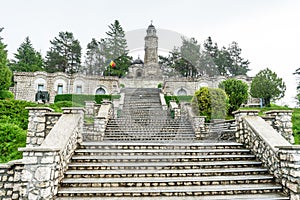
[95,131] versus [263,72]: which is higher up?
[263,72]

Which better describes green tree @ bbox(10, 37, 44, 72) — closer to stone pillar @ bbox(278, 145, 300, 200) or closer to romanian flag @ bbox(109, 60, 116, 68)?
romanian flag @ bbox(109, 60, 116, 68)

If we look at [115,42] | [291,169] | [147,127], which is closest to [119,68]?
[115,42]

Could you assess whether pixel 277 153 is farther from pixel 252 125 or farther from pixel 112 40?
pixel 112 40

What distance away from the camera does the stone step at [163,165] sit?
4.34 metres

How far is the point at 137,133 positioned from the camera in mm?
8070

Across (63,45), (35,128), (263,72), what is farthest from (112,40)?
(35,128)

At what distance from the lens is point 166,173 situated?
419 cm

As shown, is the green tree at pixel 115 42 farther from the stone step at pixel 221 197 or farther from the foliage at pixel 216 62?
the stone step at pixel 221 197

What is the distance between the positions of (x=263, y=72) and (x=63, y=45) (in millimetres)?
31961

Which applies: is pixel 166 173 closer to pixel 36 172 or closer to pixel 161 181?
pixel 161 181

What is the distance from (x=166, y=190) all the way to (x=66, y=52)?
3650 centimetres

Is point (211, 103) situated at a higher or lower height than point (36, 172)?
higher

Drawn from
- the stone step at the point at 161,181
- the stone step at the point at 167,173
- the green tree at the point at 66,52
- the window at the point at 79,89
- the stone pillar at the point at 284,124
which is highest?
the green tree at the point at 66,52

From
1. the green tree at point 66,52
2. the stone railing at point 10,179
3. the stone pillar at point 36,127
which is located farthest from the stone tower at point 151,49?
the stone railing at point 10,179
